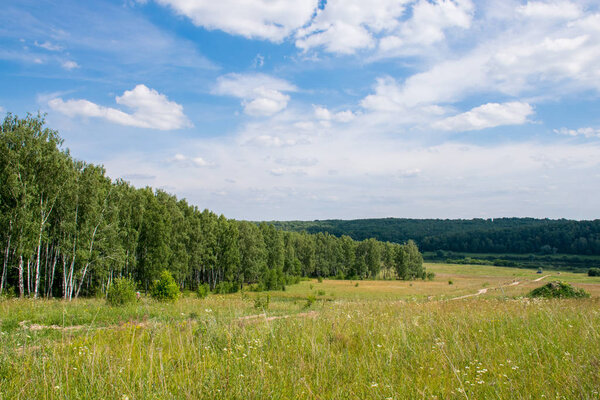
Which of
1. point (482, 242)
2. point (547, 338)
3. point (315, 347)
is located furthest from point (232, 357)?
point (482, 242)

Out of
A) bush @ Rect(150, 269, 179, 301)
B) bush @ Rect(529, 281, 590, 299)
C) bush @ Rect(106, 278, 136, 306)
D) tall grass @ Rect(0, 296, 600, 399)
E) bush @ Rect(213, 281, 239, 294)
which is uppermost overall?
tall grass @ Rect(0, 296, 600, 399)

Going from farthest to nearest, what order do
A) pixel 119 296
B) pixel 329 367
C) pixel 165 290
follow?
pixel 165 290 < pixel 119 296 < pixel 329 367

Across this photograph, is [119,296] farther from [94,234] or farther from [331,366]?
[94,234]

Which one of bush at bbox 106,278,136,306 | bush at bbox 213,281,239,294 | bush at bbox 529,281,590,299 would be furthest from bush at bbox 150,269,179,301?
bush at bbox 213,281,239,294

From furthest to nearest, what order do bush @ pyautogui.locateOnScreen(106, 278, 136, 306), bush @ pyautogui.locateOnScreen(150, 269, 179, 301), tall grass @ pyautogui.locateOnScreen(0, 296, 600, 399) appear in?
bush @ pyautogui.locateOnScreen(150, 269, 179, 301) → bush @ pyautogui.locateOnScreen(106, 278, 136, 306) → tall grass @ pyautogui.locateOnScreen(0, 296, 600, 399)

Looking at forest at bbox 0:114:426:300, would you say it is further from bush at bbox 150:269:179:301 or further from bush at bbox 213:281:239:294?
bush at bbox 150:269:179:301

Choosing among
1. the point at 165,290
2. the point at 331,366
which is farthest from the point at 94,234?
the point at 331,366

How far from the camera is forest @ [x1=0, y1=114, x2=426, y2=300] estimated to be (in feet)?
88.8

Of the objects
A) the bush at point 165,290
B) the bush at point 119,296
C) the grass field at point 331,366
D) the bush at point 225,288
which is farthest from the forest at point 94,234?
the grass field at point 331,366

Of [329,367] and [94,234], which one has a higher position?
[94,234]

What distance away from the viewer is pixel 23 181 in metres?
27.1

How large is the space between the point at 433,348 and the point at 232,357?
293 centimetres

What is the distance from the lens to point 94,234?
34312mm

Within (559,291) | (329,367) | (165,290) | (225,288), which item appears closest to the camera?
(329,367)
